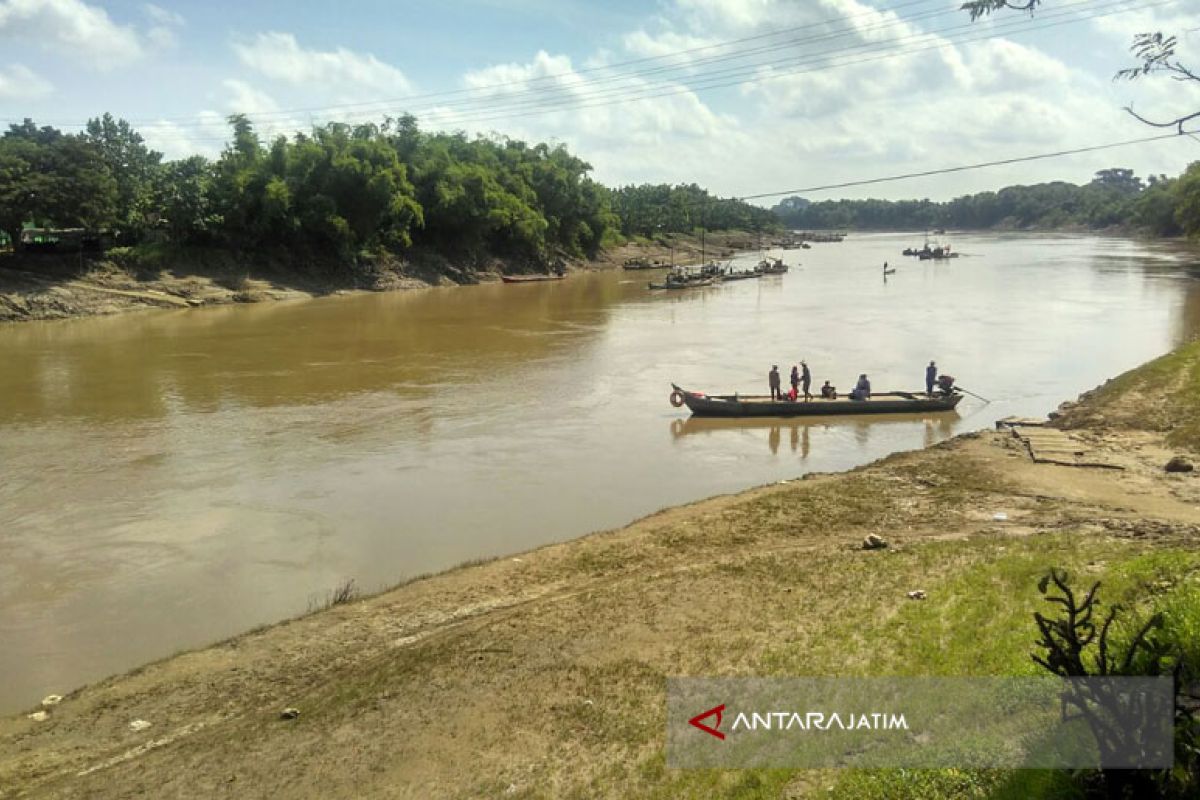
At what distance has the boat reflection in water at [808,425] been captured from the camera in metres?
25.1

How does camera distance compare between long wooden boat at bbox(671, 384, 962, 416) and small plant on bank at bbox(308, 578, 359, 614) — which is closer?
small plant on bank at bbox(308, 578, 359, 614)

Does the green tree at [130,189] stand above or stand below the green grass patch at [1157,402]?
above

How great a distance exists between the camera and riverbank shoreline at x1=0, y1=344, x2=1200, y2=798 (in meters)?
8.38

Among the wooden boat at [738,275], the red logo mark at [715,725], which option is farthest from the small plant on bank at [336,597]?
the wooden boat at [738,275]

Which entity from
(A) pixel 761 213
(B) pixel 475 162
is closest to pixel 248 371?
(B) pixel 475 162

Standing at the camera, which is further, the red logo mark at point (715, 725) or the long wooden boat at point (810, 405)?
the long wooden boat at point (810, 405)

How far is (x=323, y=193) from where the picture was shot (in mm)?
67875

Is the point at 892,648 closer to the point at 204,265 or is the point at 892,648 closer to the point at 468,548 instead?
the point at 468,548

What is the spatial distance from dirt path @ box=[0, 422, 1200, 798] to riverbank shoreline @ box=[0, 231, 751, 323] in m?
44.8

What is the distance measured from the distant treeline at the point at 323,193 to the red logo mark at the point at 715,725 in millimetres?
50890

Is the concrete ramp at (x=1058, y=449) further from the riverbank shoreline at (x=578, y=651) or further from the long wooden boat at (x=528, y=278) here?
the long wooden boat at (x=528, y=278)

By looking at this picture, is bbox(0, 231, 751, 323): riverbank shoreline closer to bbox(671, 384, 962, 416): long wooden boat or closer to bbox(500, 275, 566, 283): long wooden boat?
bbox(500, 275, 566, 283): long wooden boat

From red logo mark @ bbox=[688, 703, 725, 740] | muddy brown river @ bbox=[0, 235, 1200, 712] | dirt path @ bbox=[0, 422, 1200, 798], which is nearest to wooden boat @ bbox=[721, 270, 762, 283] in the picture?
muddy brown river @ bbox=[0, 235, 1200, 712]

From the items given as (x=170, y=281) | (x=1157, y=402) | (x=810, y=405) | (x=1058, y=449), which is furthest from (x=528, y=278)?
(x=1058, y=449)
